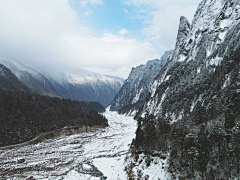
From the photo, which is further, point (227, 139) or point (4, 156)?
point (4, 156)

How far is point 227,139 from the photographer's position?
95.5ft

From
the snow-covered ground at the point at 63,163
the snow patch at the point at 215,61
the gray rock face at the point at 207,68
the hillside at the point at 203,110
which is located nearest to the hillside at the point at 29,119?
the snow-covered ground at the point at 63,163

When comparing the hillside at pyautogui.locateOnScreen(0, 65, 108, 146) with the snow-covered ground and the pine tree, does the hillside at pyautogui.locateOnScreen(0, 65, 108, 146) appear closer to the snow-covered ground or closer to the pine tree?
the snow-covered ground

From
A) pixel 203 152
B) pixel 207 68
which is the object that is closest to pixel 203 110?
pixel 203 152

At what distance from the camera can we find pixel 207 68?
95438 millimetres

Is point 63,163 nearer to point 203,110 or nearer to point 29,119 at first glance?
point 203,110

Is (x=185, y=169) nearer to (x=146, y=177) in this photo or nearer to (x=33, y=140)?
(x=146, y=177)

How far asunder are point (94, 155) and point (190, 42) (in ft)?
387

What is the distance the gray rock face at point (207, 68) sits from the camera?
6744 centimetres

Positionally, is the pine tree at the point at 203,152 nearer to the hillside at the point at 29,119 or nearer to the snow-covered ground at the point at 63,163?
the snow-covered ground at the point at 63,163

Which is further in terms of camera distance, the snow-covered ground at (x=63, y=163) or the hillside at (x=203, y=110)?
the snow-covered ground at (x=63, y=163)

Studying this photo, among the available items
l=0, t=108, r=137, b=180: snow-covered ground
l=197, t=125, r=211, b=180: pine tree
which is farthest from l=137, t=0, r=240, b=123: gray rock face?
l=0, t=108, r=137, b=180: snow-covered ground

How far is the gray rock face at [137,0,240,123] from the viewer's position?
221 feet

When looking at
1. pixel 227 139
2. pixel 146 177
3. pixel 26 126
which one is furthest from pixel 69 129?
pixel 227 139
